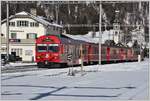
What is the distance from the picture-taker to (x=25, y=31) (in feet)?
293

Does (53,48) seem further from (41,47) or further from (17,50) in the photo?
(17,50)

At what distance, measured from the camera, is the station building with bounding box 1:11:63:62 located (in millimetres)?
85500

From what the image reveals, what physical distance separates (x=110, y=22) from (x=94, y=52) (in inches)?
2608

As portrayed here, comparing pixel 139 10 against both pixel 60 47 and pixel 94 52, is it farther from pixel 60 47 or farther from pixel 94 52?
pixel 60 47

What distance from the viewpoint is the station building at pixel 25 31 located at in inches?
3366

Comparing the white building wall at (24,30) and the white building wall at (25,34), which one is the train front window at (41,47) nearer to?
the white building wall at (25,34)

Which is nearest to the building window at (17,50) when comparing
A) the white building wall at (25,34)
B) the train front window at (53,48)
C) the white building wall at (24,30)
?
the white building wall at (25,34)

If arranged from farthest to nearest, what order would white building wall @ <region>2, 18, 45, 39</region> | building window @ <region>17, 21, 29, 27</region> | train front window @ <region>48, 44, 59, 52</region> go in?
1. building window @ <region>17, 21, 29, 27</region>
2. white building wall @ <region>2, 18, 45, 39</region>
3. train front window @ <region>48, 44, 59, 52</region>

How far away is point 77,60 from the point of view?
46.8 meters

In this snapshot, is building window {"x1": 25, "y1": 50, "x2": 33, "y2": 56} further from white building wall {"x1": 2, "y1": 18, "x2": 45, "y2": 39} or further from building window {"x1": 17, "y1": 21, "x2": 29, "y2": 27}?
building window {"x1": 17, "y1": 21, "x2": 29, "y2": 27}

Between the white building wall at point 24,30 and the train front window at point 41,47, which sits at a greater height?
the white building wall at point 24,30

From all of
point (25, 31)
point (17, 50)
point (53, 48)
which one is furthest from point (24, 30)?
point (53, 48)

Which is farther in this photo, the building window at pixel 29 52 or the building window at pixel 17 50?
the building window at pixel 17 50

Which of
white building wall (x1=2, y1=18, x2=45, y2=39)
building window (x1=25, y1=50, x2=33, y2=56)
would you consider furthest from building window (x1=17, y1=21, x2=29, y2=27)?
building window (x1=25, y1=50, x2=33, y2=56)
